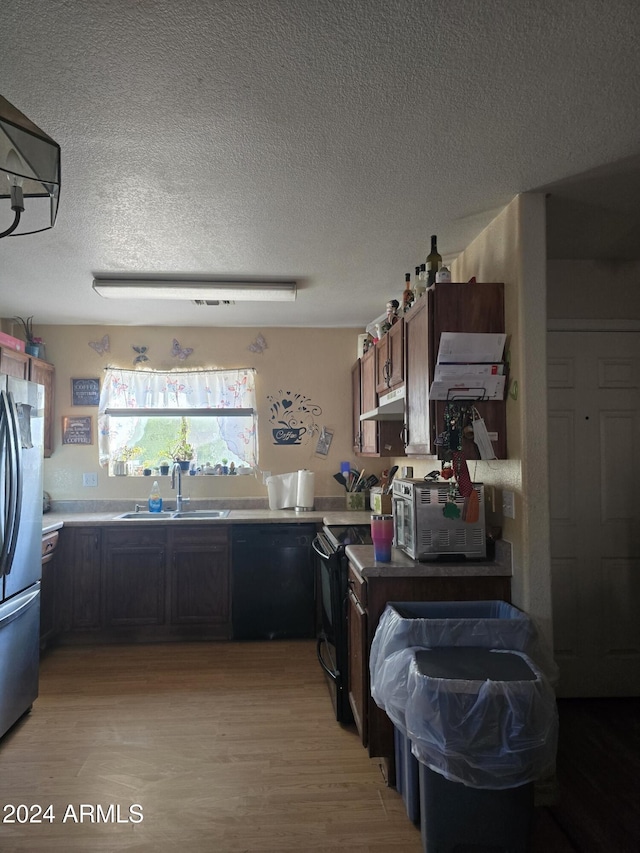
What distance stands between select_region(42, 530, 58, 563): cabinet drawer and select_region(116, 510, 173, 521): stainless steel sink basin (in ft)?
1.40

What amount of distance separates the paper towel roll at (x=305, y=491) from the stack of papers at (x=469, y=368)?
2.15 metres

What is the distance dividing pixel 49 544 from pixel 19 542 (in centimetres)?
91

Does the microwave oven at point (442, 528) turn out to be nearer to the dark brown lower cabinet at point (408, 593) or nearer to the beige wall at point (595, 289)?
the dark brown lower cabinet at point (408, 593)

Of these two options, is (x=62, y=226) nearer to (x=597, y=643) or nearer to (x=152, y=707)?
(x=152, y=707)

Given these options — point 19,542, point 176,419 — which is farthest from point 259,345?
point 19,542

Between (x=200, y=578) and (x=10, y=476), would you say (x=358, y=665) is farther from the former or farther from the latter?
(x=10, y=476)

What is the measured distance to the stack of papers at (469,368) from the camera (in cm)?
217

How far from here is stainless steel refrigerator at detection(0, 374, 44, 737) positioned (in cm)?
249

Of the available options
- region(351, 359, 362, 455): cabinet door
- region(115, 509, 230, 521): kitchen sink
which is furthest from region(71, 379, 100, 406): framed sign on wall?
region(351, 359, 362, 455): cabinet door

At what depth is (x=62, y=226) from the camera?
8.13ft

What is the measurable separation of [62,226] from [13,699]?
2266 mm

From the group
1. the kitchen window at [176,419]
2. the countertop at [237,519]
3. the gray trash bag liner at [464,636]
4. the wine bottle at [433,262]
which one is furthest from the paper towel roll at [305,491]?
the gray trash bag liner at [464,636]

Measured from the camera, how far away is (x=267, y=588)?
3.74 m

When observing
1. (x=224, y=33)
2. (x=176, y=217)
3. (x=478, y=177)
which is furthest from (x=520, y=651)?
(x=176, y=217)
